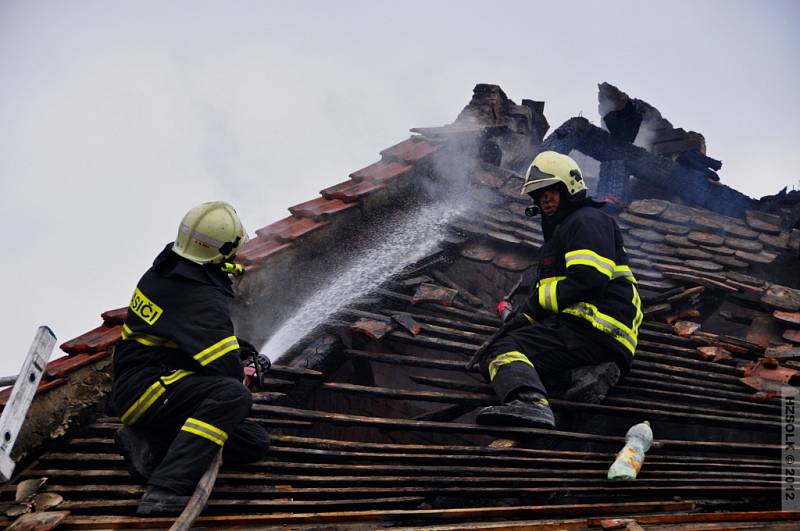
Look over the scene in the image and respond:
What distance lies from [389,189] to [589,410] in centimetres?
363

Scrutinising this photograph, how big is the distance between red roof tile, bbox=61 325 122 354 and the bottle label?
10.7 feet

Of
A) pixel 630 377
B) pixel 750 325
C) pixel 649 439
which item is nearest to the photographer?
pixel 649 439

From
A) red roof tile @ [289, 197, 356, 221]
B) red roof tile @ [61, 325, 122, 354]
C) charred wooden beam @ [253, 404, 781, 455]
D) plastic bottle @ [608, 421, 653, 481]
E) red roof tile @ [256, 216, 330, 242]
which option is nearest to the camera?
plastic bottle @ [608, 421, 653, 481]

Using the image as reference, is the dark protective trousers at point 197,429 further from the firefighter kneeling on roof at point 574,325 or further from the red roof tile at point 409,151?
the red roof tile at point 409,151

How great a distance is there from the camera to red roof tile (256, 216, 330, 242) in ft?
20.5

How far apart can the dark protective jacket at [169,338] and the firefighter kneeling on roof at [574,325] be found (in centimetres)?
182

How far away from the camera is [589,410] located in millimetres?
4656

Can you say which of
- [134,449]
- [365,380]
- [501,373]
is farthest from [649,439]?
[134,449]

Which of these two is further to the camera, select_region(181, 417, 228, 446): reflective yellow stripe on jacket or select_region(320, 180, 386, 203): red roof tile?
select_region(320, 180, 386, 203): red roof tile

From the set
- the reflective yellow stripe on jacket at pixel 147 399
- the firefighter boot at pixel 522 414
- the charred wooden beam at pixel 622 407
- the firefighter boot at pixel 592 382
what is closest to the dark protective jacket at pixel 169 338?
the reflective yellow stripe on jacket at pixel 147 399


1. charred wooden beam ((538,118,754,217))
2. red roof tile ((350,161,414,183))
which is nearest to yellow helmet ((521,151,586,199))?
red roof tile ((350,161,414,183))

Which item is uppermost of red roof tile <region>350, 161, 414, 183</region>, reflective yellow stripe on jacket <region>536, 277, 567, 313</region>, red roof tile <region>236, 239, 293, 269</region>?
red roof tile <region>350, 161, 414, 183</region>

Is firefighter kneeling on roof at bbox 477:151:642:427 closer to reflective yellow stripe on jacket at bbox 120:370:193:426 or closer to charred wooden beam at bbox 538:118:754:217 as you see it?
reflective yellow stripe on jacket at bbox 120:370:193:426

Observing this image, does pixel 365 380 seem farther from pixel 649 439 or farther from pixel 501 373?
pixel 649 439
